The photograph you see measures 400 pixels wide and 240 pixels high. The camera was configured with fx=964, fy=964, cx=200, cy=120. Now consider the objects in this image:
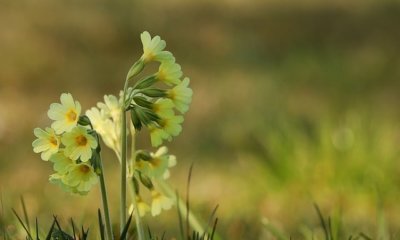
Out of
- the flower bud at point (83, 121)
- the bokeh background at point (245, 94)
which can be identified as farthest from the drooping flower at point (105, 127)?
the bokeh background at point (245, 94)

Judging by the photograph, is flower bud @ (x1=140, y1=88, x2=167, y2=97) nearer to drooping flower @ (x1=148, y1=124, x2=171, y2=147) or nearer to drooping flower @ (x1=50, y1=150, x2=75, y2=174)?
drooping flower @ (x1=148, y1=124, x2=171, y2=147)

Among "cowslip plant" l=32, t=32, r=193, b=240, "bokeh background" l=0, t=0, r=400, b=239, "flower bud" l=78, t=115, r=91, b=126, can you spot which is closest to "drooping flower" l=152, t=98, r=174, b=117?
"cowslip plant" l=32, t=32, r=193, b=240

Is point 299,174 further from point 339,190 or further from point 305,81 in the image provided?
point 305,81

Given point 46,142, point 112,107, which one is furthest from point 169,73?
point 46,142

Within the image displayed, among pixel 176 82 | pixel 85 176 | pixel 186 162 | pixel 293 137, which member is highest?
pixel 176 82

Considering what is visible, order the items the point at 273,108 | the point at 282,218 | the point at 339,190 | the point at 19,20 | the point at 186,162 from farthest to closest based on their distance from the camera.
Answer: the point at 19,20
the point at 273,108
the point at 186,162
the point at 339,190
the point at 282,218

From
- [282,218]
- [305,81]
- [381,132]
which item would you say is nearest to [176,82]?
[282,218]

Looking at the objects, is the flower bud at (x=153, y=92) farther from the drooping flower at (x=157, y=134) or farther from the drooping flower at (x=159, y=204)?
the drooping flower at (x=159, y=204)
